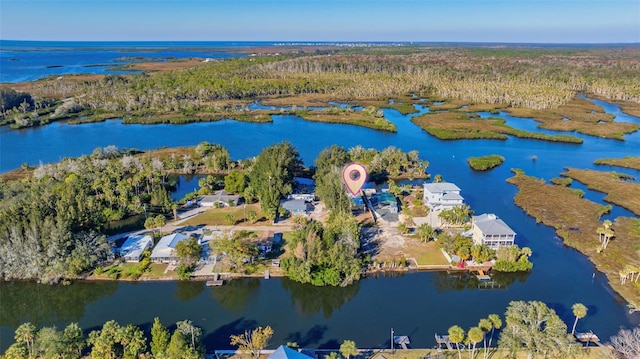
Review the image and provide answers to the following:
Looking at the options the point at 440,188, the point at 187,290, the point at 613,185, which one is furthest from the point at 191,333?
the point at 613,185

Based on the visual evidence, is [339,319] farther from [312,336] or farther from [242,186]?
[242,186]

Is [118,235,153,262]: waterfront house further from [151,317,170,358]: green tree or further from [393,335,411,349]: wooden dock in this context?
[393,335,411,349]: wooden dock

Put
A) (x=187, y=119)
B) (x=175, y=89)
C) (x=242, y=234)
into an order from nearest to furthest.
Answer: (x=242, y=234), (x=187, y=119), (x=175, y=89)

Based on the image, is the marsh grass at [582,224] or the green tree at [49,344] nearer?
the green tree at [49,344]

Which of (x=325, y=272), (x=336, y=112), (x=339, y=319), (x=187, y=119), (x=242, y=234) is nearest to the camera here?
(x=339, y=319)

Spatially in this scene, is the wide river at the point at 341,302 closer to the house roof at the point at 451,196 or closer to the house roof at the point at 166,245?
the house roof at the point at 166,245

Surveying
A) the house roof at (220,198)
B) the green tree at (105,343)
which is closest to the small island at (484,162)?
the house roof at (220,198)

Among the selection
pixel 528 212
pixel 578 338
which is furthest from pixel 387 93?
pixel 578 338

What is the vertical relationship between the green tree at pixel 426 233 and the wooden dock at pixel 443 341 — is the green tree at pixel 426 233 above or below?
above
